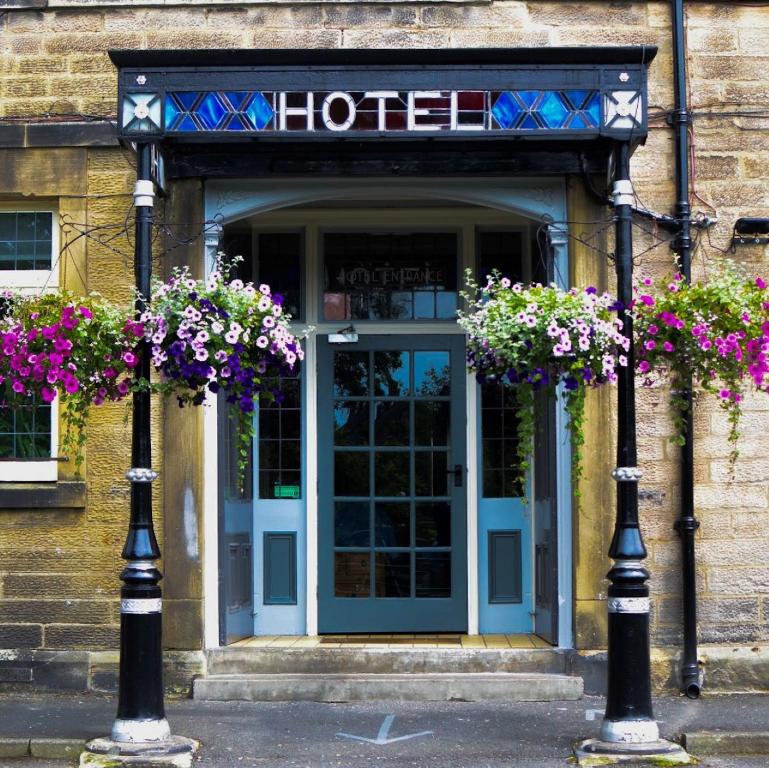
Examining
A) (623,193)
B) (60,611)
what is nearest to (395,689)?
(60,611)

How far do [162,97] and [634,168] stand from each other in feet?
11.2

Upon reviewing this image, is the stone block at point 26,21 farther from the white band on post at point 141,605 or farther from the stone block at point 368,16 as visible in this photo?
the white band on post at point 141,605

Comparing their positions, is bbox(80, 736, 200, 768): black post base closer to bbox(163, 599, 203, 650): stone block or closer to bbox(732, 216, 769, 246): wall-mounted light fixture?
bbox(163, 599, 203, 650): stone block

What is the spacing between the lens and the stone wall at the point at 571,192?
8812 mm

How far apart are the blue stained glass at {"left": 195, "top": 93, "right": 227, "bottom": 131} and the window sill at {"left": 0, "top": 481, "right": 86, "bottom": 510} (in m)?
2.80

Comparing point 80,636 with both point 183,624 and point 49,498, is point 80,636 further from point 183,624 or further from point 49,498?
point 49,498

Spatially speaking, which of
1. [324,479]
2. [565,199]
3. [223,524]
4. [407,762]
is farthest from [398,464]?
[407,762]

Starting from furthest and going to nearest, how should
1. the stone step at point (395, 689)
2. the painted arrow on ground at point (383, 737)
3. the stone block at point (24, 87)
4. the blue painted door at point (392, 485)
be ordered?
1. the blue painted door at point (392, 485)
2. the stone block at point (24, 87)
3. the stone step at point (395, 689)
4. the painted arrow on ground at point (383, 737)

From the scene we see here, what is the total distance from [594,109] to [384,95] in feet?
4.30

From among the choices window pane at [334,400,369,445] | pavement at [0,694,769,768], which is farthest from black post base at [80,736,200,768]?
window pane at [334,400,369,445]

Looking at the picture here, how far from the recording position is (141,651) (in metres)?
6.98

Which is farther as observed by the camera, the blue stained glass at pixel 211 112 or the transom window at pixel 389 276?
the transom window at pixel 389 276

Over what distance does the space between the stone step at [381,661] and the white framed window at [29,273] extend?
2.01 metres

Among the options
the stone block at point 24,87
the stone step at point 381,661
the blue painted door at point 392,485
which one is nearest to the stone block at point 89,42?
the stone block at point 24,87
